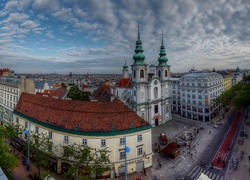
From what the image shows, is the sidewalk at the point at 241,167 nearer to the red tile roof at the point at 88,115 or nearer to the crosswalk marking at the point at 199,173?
the crosswalk marking at the point at 199,173

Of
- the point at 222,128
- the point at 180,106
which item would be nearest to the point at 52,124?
the point at 222,128

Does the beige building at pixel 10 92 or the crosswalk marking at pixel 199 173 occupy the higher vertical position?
the beige building at pixel 10 92

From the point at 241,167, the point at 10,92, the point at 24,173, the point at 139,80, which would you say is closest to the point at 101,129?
the point at 24,173

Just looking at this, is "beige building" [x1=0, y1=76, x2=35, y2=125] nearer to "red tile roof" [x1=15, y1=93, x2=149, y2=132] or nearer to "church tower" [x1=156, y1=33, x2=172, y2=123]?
"red tile roof" [x1=15, y1=93, x2=149, y2=132]

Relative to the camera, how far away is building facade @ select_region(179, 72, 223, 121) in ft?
227

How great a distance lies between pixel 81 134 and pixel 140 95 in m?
33.5

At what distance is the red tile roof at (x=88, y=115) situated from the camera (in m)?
33.1

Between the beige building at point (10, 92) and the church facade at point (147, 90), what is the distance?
30244 millimetres

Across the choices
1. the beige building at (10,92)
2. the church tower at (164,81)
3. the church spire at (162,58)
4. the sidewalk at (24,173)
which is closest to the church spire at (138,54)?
the church tower at (164,81)

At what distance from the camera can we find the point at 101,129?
3228cm

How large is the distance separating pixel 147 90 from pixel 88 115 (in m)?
33.8

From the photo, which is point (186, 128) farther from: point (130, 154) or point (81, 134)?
point (81, 134)

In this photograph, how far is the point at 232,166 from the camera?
3638 cm

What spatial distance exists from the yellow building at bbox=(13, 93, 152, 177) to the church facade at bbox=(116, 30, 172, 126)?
22519 mm
